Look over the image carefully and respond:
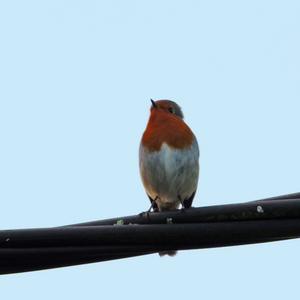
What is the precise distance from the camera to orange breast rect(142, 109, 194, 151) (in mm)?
7477

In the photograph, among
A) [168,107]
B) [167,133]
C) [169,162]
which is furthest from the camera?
[168,107]

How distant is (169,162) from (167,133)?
0.34 m

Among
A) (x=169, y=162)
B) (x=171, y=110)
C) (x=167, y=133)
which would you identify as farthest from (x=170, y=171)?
(x=171, y=110)

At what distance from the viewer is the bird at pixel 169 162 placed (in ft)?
24.2

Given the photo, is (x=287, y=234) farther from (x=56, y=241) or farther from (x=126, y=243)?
(x=56, y=241)

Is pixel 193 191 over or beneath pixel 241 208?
over

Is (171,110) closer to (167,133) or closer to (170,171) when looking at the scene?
(167,133)

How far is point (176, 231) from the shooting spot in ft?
13.6

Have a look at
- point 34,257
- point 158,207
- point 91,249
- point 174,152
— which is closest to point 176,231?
point 91,249

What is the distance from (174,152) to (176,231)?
10.8 ft

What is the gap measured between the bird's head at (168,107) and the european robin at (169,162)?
41 cm

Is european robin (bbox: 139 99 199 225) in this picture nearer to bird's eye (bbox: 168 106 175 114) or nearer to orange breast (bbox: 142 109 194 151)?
orange breast (bbox: 142 109 194 151)

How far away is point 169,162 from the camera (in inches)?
289

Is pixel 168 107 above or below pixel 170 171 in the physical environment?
above
